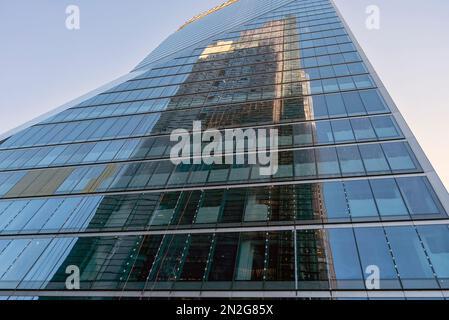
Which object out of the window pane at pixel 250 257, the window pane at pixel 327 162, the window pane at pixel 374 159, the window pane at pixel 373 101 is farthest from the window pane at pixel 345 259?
the window pane at pixel 373 101

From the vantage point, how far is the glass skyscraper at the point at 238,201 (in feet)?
39.5

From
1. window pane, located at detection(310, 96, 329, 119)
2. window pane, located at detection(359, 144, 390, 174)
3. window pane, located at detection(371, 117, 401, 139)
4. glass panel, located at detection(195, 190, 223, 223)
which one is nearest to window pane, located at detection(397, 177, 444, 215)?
window pane, located at detection(359, 144, 390, 174)

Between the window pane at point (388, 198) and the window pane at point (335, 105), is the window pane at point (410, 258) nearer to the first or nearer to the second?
the window pane at point (388, 198)

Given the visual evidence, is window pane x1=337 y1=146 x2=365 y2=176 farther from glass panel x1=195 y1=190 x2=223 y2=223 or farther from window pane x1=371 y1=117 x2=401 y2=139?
glass panel x1=195 y1=190 x2=223 y2=223

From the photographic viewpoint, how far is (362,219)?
13.6m

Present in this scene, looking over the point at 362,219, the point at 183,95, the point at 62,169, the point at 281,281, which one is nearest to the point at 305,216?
the point at 362,219

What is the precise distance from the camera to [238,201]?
1608cm

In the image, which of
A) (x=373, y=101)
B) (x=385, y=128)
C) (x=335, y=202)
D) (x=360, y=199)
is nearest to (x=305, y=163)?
(x=335, y=202)

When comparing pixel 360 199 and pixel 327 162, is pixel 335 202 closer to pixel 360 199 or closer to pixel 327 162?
pixel 360 199

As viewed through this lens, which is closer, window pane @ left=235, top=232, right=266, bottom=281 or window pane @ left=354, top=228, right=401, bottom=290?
window pane @ left=354, top=228, right=401, bottom=290
